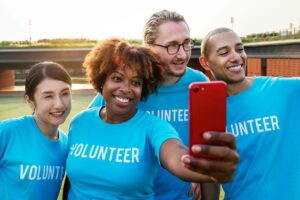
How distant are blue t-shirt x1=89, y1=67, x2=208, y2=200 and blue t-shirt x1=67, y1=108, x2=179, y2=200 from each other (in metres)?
0.44

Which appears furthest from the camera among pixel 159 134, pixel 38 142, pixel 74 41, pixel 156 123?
pixel 74 41

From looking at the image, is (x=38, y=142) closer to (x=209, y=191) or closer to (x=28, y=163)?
(x=28, y=163)

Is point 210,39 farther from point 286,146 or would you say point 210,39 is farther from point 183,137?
point 286,146

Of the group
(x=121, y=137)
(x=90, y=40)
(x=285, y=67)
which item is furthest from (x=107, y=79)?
(x=90, y=40)

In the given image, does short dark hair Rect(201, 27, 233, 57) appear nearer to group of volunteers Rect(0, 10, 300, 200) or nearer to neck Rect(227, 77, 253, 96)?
group of volunteers Rect(0, 10, 300, 200)

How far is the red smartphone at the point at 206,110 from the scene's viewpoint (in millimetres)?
1660

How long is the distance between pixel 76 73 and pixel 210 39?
49.8 metres

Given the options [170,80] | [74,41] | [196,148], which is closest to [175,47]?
[170,80]

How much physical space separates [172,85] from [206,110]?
1456 millimetres

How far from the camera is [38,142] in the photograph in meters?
2.96

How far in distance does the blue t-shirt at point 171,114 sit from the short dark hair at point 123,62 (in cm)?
27

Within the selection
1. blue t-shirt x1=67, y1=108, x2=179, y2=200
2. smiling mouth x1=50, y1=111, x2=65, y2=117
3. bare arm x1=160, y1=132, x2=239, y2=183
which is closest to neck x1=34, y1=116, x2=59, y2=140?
smiling mouth x1=50, y1=111, x2=65, y2=117

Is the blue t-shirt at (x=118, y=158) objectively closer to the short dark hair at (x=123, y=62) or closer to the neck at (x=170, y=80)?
the short dark hair at (x=123, y=62)

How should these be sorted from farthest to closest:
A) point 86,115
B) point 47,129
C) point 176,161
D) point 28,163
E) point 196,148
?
point 47,129 < point 28,163 < point 86,115 < point 176,161 < point 196,148
